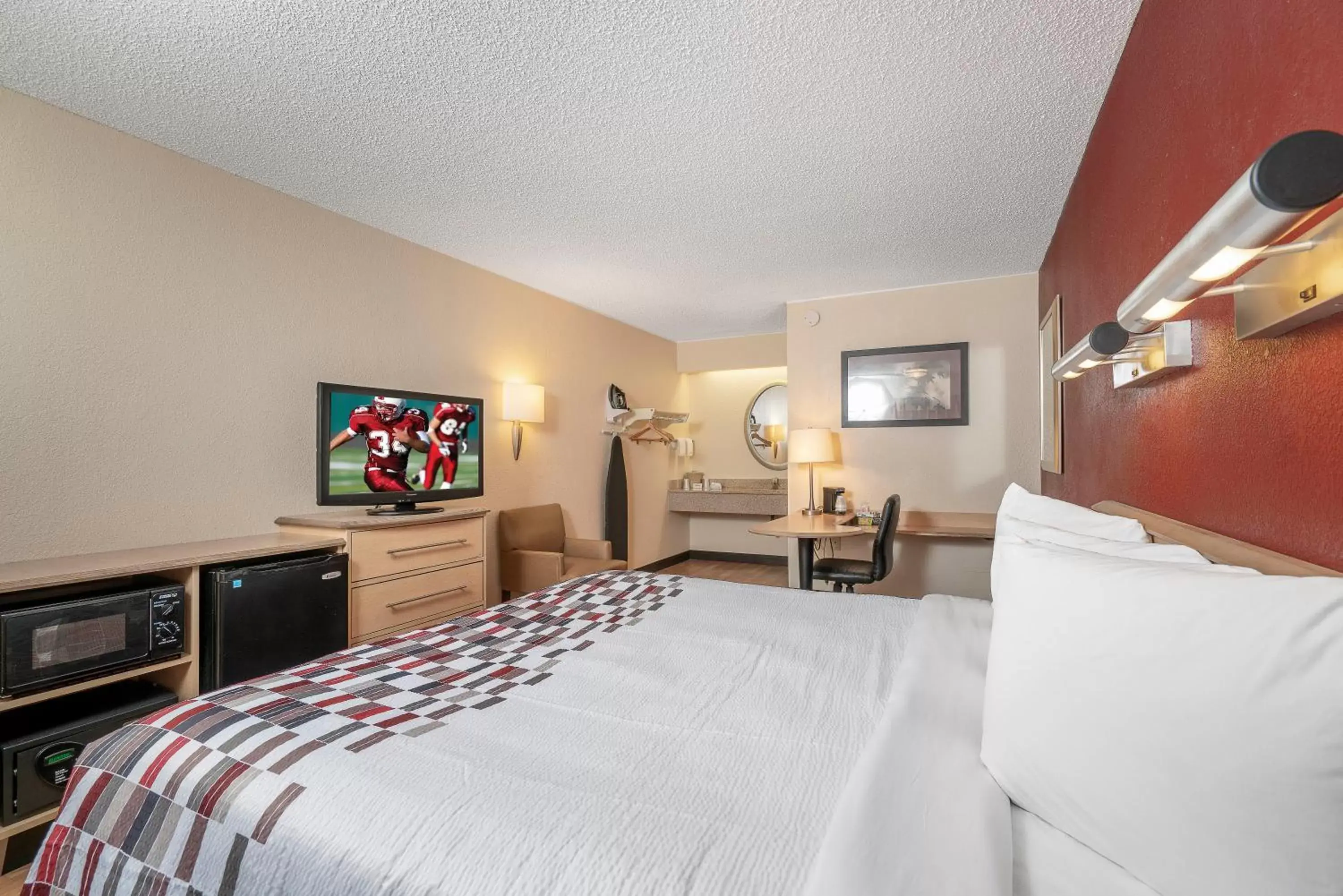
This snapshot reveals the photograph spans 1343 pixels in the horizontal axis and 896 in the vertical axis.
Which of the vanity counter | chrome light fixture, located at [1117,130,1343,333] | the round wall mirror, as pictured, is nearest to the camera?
chrome light fixture, located at [1117,130,1343,333]

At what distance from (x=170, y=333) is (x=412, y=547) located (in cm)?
139

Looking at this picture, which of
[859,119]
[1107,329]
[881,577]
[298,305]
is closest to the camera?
[1107,329]

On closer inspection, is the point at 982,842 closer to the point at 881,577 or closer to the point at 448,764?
the point at 448,764

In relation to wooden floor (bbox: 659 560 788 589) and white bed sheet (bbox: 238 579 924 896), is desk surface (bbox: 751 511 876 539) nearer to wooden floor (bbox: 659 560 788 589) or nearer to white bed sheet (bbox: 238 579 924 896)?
wooden floor (bbox: 659 560 788 589)

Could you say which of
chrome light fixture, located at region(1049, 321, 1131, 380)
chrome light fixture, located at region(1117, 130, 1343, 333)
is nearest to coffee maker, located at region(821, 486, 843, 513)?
chrome light fixture, located at region(1049, 321, 1131, 380)

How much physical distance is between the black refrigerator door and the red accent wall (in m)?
2.89

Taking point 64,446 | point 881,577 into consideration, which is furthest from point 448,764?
point 881,577

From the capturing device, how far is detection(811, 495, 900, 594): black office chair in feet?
12.2

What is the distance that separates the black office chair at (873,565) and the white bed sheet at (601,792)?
2.40m

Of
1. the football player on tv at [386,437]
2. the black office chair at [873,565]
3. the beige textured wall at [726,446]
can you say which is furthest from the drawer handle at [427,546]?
the beige textured wall at [726,446]

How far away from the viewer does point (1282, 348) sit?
3.09 feet

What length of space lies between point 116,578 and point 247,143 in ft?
5.96

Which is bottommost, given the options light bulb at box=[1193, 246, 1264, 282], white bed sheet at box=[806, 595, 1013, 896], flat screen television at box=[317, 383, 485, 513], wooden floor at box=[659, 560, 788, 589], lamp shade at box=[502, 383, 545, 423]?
wooden floor at box=[659, 560, 788, 589]

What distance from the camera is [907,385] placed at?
4.68 m
